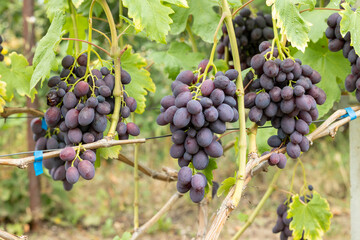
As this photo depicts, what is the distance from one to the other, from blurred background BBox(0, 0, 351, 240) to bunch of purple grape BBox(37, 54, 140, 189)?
6.40ft

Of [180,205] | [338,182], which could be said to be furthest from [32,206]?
[338,182]

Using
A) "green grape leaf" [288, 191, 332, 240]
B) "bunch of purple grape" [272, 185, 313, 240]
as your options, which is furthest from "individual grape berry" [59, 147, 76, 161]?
"bunch of purple grape" [272, 185, 313, 240]

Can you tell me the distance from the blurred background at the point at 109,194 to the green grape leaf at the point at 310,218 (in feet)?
5.42

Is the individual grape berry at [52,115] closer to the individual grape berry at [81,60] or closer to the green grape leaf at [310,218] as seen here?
the individual grape berry at [81,60]

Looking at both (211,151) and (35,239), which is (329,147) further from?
(211,151)

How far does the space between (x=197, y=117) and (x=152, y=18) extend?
0.26m

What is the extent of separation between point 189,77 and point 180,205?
10.6 ft

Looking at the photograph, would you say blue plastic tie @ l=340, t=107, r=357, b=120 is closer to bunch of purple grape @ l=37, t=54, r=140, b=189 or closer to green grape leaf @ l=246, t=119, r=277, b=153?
green grape leaf @ l=246, t=119, r=277, b=153

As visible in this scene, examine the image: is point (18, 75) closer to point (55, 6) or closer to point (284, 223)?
point (55, 6)

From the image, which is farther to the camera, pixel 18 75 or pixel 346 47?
pixel 18 75

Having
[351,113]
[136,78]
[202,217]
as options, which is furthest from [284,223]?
[136,78]

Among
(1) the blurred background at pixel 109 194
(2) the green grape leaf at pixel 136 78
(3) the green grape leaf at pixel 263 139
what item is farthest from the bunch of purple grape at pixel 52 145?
(1) the blurred background at pixel 109 194

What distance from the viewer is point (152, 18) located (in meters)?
0.92

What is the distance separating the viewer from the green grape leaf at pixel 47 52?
2.99ft
